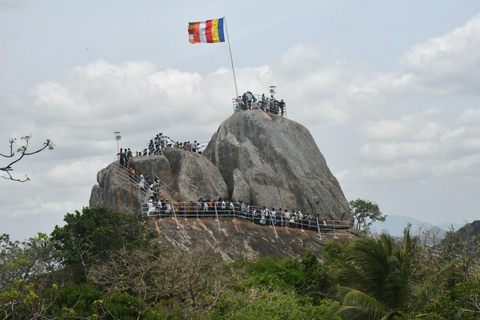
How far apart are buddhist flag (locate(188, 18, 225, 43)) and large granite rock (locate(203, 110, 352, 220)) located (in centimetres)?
808

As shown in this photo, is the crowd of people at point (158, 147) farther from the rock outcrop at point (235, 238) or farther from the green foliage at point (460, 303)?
the green foliage at point (460, 303)

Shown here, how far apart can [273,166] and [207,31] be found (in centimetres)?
1254

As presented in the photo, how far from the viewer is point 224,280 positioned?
3000cm

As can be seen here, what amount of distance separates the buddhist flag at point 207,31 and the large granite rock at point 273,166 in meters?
8.08

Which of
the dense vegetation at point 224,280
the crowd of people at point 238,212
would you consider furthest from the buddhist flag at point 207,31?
the dense vegetation at point 224,280

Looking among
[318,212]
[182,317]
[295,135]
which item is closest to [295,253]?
[318,212]

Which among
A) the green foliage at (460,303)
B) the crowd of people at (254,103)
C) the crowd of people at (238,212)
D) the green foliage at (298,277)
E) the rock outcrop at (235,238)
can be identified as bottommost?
the green foliage at (460,303)

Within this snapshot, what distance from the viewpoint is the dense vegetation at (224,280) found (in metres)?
23.9

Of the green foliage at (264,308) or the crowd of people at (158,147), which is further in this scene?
the crowd of people at (158,147)

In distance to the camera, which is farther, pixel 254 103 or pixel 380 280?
pixel 254 103

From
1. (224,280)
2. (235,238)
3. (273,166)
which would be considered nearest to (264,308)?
(224,280)

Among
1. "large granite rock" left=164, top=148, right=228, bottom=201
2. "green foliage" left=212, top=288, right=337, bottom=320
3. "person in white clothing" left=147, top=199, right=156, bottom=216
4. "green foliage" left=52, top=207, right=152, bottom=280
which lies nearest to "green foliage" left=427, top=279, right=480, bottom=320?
"green foliage" left=212, top=288, right=337, bottom=320

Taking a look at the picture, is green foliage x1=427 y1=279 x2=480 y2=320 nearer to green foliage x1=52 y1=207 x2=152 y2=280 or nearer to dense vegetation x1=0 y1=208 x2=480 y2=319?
dense vegetation x1=0 y1=208 x2=480 y2=319

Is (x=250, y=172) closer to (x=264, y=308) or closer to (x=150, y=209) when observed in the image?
(x=150, y=209)
